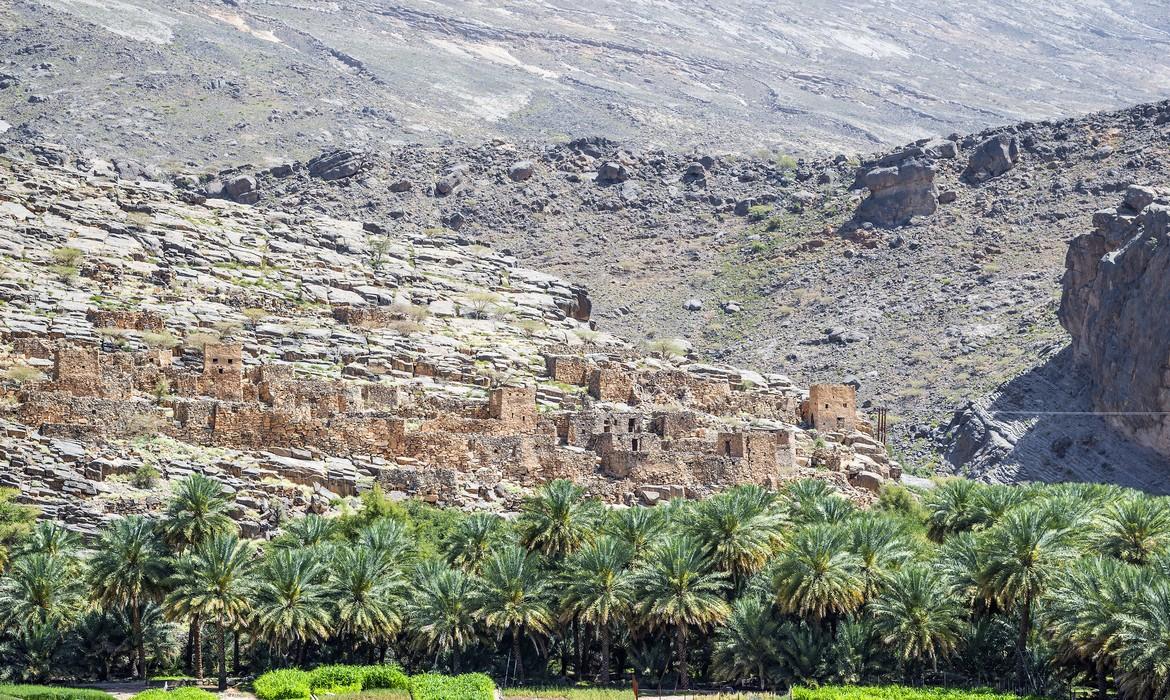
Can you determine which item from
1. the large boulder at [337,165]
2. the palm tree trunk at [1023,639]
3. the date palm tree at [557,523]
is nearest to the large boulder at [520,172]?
the large boulder at [337,165]

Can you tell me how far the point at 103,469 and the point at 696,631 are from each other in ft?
59.3

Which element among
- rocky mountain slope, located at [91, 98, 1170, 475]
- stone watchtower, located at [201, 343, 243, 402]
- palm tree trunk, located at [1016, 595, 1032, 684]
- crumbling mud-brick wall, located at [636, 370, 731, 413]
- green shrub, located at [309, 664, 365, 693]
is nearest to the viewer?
green shrub, located at [309, 664, 365, 693]

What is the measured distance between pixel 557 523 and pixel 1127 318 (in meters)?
45.2

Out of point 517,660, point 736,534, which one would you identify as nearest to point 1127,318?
point 736,534

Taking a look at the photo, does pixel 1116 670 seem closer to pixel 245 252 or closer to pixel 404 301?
pixel 404 301

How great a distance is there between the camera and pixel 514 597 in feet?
173

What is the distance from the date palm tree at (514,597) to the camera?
52250 millimetres

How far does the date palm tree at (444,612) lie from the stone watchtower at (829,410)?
28657mm

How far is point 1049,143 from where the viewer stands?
437ft

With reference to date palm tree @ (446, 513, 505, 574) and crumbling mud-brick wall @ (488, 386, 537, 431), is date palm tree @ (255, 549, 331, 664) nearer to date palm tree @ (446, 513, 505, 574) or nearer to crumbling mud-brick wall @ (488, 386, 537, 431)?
date palm tree @ (446, 513, 505, 574)

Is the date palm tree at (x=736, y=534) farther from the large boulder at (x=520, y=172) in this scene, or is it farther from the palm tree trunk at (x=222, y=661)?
the large boulder at (x=520, y=172)

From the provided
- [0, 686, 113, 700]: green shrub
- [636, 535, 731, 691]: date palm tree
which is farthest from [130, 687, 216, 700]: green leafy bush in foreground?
[636, 535, 731, 691]: date palm tree

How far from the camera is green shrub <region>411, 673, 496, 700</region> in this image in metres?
48.7

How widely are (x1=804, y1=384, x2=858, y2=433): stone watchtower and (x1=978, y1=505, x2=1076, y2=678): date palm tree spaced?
26620mm
